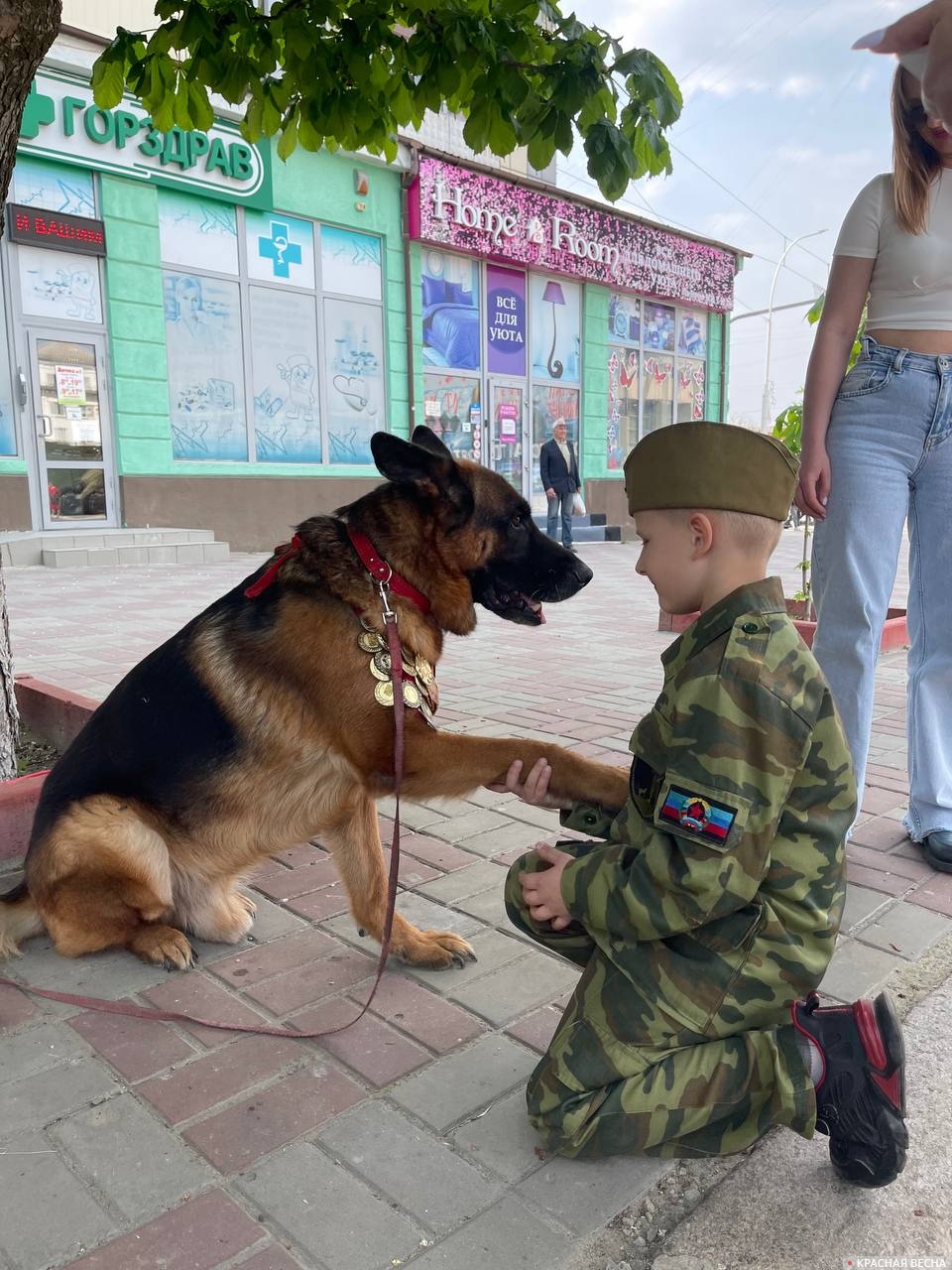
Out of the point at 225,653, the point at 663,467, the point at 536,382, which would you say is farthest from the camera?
the point at 536,382

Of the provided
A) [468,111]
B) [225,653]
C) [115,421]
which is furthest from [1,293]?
[225,653]

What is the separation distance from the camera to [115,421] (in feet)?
39.5

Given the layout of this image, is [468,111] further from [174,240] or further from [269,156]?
[269,156]

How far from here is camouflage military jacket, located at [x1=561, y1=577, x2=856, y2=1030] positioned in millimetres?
1514

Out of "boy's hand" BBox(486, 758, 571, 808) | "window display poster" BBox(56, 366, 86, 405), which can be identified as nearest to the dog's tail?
"boy's hand" BBox(486, 758, 571, 808)

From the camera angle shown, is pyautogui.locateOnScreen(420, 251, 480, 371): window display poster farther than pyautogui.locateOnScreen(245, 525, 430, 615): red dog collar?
Yes

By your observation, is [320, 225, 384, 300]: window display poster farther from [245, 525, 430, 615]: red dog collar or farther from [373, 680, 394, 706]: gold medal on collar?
[373, 680, 394, 706]: gold medal on collar

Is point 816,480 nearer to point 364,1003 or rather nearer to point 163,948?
point 364,1003

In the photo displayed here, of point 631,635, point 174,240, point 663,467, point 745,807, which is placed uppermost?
point 174,240

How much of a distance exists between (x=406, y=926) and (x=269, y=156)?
1338 cm

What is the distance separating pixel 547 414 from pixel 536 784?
55.3ft

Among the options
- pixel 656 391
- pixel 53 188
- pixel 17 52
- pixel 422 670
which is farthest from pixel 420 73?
pixel 656 391

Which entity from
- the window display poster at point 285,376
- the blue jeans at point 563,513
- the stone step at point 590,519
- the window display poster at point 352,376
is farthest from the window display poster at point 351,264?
the stone step at point 590,519

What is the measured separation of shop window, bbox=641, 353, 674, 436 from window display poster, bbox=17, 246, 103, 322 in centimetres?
1223
